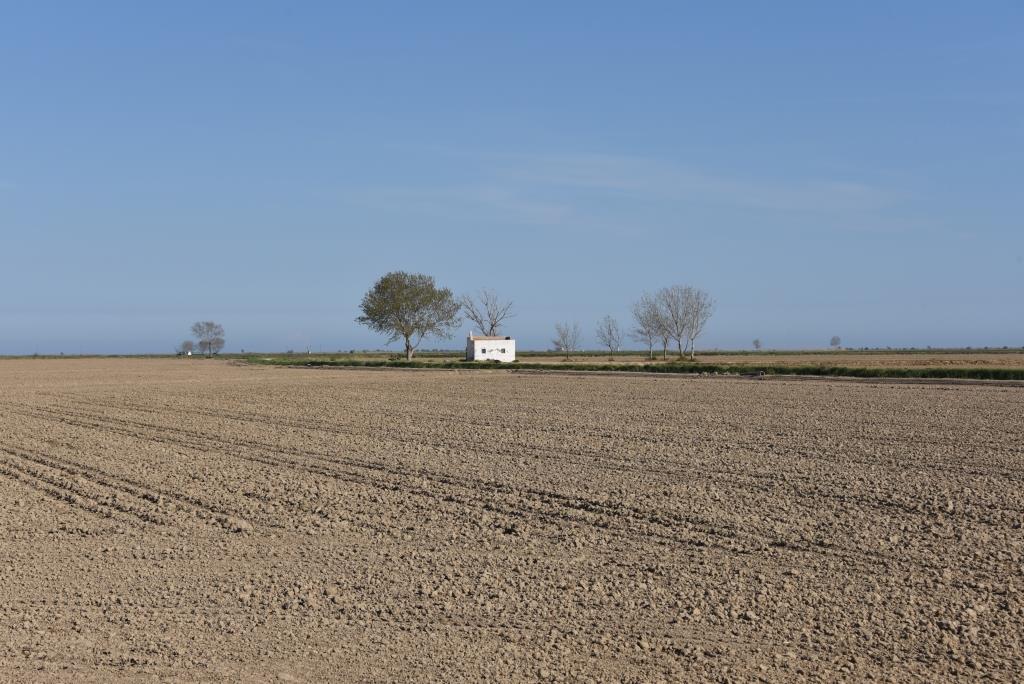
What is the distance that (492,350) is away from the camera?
293 ft

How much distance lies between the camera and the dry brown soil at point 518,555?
6.99 m

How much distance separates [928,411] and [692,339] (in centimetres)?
8342

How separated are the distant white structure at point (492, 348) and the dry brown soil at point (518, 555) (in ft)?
220

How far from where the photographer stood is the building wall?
89.1m

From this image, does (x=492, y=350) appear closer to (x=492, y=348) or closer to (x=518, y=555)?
(x=492, y=348)

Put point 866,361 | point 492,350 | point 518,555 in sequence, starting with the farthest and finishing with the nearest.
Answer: point 492,350 → point 866,361 → point 518,555

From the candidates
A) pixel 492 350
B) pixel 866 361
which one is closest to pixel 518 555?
pixel 866 361

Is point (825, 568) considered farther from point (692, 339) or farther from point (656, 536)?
point (692, 339)

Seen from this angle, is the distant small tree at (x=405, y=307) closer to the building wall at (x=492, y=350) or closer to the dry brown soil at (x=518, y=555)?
the building wall at (x=492, y=350)

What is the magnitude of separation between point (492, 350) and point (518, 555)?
261 ft

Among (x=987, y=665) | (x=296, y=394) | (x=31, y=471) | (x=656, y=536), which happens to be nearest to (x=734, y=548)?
(x=656, y=536)

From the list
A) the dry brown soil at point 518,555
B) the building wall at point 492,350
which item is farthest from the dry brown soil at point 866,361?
the dry brown soil at point 518,555

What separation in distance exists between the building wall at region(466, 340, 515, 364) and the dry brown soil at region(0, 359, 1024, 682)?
67121 millimetres

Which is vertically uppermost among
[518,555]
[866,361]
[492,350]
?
[492,350]
